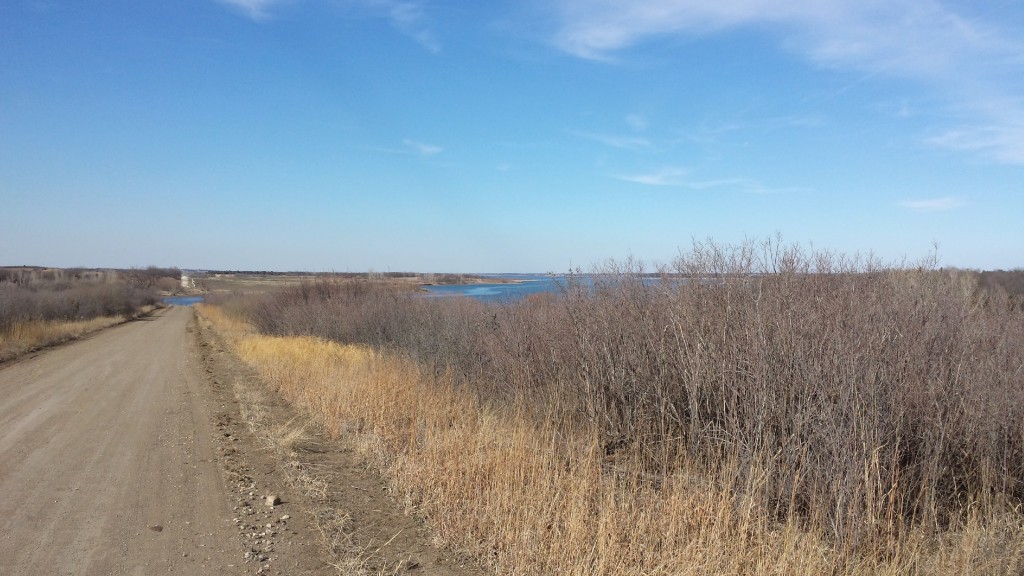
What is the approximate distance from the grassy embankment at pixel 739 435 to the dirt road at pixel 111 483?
2172mm

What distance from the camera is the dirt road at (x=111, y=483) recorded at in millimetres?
5262

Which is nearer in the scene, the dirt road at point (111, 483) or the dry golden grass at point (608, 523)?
the dry golden grass at point (608, 523)

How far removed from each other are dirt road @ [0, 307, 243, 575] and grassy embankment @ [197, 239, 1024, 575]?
2.17 metres

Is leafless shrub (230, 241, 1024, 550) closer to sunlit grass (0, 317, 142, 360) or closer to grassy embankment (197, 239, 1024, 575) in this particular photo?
grassy embankment (197, 239, 1024, 575)

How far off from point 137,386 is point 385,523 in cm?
1222

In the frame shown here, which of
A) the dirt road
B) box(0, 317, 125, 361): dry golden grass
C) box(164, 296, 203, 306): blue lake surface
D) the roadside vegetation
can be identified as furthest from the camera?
box(164, 296, 203, 306): blue lake surface

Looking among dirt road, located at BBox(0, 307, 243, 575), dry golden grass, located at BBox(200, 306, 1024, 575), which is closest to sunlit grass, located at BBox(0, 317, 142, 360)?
dirt road, located at BBox(0, 307, 243, 575)

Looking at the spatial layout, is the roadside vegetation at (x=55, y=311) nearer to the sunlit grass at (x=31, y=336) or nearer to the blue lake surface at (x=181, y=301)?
the sunlit grass at (x=31, y=336)

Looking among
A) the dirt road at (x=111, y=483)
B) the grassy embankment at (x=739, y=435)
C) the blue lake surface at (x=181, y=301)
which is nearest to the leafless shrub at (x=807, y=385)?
the grassy embankment at (x=739, y=435)

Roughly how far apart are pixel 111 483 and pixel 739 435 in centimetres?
766

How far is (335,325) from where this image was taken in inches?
1057

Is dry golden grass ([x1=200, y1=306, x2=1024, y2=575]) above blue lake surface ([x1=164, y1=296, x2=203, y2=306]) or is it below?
above

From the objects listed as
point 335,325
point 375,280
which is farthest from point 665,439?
point 375,280

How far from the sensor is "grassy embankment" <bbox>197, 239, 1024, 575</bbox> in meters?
5.28
